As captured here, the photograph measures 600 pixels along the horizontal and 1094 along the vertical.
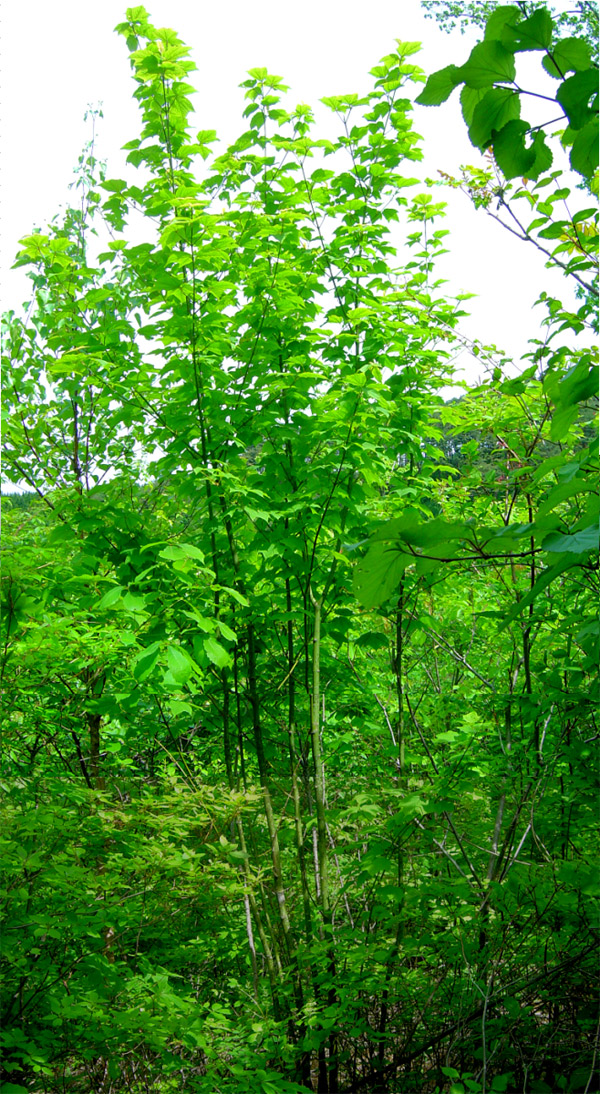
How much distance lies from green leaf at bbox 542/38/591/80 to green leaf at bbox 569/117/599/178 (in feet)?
0.20

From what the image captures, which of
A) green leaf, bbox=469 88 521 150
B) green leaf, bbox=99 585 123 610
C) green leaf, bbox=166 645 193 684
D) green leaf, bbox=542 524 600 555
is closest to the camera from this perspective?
green leaf, bbox=542 524 600 555

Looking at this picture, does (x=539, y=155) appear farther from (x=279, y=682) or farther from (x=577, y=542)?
(x=279, y=682)

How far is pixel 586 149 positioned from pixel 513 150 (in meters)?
0.09

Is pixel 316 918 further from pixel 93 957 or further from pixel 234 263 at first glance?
pixel 234 263

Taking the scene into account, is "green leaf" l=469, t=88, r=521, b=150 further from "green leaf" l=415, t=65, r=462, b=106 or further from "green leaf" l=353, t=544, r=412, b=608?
"green leaf" l=353, t=544, r=412, b=608

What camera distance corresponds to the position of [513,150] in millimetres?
862

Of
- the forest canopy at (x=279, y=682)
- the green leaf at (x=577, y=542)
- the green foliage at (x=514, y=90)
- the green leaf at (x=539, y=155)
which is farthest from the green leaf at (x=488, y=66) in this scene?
the forest canopy at (x=279, y=682)

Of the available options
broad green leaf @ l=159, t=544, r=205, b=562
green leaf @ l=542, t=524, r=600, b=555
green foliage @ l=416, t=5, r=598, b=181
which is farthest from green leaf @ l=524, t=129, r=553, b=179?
broad green leaf @ l=159, t=544, r=205, b=562

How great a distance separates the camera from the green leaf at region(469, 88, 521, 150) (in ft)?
2.69

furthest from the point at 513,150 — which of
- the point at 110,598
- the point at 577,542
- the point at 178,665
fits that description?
the point at 110,598

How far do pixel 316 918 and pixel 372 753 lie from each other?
0.98 m

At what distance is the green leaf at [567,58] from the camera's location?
2.63ft

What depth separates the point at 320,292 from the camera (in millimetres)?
2857

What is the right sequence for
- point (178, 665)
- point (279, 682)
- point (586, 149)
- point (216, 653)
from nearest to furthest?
point (586, 149)
point (178, 665)
point (216, 653)
point (279, 682)
